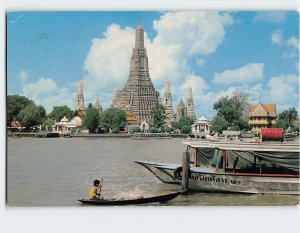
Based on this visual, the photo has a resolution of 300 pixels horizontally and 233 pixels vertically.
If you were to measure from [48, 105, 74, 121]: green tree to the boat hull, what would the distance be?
2.34 meters

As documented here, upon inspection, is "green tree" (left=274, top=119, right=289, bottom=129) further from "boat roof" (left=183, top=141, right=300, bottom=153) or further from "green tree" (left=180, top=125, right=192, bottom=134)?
"green tree" (left=180, top=125, right=192, bottom=134)

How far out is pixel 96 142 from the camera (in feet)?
54.4

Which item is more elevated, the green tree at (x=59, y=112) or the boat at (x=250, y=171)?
the green tree at (x=59, y=112)

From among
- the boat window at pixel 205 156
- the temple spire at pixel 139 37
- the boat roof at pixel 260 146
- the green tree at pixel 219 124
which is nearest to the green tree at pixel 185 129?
the green tree at pixel 219 124

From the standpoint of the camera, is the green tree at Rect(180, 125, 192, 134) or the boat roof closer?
the boat roof

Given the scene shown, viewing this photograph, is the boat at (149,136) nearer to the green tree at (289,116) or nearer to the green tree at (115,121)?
the green tree at (115,121)

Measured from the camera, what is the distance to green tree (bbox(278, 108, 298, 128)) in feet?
28.2

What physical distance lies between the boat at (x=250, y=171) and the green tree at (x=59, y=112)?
7.37 feet

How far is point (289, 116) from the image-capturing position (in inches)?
350

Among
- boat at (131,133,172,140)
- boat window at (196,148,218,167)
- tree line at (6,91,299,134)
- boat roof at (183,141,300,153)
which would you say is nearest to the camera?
boat roof at (183,141,300,153)

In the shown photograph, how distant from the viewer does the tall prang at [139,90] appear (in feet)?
29.2

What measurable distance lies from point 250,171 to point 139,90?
307 inches

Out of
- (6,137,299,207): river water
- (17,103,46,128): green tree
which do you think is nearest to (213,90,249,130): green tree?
(6,137,299,207): river water
